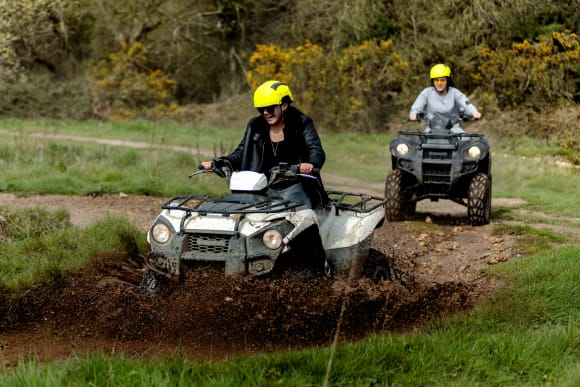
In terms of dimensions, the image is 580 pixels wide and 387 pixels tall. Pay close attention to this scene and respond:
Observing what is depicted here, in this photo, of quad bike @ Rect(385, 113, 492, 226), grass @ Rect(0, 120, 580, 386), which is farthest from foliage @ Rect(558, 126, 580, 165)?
quad bike @ Rect(385, 113, 492, 226)

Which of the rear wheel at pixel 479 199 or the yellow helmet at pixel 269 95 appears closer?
the yellow helmet at pixel 269 95

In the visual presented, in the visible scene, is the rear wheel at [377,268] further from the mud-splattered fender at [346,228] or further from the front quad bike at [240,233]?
the front quad bike at [240,233]

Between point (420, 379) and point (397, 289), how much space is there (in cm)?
215

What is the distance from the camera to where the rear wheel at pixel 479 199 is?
451 inches

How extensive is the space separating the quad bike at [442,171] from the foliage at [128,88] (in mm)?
21193

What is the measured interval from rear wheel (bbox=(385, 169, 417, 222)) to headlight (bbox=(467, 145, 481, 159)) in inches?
37.1

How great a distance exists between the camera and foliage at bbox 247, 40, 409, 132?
26.5 metres

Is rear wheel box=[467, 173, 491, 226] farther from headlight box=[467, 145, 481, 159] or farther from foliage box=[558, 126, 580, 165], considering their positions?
foliage box=[558, 126, 580, 165]

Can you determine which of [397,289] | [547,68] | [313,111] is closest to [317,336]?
[397,289]

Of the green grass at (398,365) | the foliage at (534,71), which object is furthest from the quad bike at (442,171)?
the foliage at (534,71)

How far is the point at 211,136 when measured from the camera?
2575cm

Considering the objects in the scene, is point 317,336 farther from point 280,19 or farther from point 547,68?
point 280,19

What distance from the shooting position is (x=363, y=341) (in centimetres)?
557

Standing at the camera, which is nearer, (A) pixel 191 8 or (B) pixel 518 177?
(B) pixel 518 177
